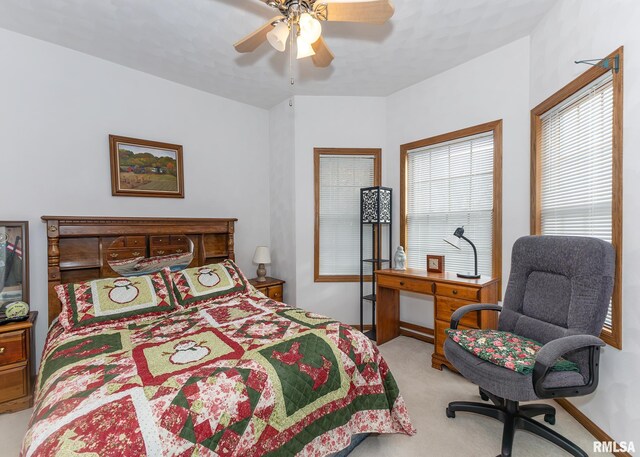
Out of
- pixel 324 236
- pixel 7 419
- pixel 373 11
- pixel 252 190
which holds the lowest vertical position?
pixel 7 419

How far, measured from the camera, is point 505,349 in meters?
1.79

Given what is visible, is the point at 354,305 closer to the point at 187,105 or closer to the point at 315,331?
the point at 315,331

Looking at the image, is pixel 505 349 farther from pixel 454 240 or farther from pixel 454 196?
pixel 454 196

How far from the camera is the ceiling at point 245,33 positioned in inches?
87.8

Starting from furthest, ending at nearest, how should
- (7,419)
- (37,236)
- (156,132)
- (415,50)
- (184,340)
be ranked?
(156,132), (415,50), (37,236), (7,419), (184,340)

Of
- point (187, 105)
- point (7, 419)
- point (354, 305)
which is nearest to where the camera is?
point (7, 419)

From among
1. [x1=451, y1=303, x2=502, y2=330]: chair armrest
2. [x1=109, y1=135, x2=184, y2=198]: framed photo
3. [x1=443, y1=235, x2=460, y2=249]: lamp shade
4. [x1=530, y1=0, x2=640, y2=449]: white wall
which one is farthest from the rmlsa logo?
[x1=109, y1=135, x2=184, y2=198]: framed photo

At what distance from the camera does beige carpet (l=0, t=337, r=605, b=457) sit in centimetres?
179

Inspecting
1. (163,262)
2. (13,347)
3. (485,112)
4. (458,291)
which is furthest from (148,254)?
(485,112)

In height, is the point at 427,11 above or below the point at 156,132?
above

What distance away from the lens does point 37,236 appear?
100 inches

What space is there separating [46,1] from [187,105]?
4.42 ft

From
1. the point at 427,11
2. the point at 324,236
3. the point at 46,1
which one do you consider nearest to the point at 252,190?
the point at 324,236

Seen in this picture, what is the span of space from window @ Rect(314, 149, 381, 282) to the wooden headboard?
1367 mm
